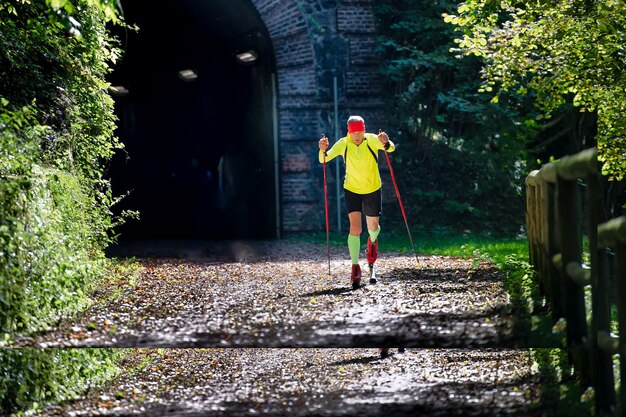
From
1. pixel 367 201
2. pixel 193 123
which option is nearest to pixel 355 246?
pixel 367 201

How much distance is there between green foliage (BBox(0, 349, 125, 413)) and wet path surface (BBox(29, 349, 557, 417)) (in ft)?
Answer: 0.36

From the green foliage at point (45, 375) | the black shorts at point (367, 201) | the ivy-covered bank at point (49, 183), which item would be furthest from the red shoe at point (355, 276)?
the green foliage at point (45, 375)

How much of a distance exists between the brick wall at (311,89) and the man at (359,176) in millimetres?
8240

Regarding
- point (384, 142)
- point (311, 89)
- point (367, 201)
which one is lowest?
point (367, 201)

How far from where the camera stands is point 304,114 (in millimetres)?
18938

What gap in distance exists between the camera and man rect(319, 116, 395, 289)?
10.3 meters

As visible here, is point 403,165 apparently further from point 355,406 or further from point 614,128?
point 355,406

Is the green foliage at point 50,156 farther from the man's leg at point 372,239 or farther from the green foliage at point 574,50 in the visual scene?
the green foliage at point 574,50

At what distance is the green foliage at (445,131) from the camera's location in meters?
18.8

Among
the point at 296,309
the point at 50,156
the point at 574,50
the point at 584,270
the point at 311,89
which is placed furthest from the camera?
the point at 311,89

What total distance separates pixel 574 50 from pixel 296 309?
526 centimetres

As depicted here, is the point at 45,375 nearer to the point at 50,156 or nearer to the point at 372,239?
the point at 50,156

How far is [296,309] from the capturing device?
862 cm

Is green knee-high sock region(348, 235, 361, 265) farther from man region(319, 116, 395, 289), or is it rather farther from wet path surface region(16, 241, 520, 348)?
wet path surface region(16, 241, 520, 348)
